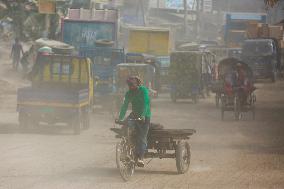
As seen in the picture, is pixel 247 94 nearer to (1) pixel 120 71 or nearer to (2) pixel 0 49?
(1) pixel 120 71

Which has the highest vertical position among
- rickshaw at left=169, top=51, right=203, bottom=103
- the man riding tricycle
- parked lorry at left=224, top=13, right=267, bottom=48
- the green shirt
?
the green shirt

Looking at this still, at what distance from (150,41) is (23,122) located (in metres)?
20.5

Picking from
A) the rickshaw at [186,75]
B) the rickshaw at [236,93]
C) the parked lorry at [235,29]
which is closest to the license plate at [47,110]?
the rickshaw at [236,93]

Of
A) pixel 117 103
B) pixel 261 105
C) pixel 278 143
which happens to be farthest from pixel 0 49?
pixel 278 143

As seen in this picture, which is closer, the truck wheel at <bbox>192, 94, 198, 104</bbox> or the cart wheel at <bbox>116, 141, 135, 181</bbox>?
the cart wheel at <bbox>116, 141, 135, 181</bbox>

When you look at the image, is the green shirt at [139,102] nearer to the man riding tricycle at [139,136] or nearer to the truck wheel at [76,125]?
the man riding tricycle at [139,136]

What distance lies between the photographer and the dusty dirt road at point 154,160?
13.6 metres

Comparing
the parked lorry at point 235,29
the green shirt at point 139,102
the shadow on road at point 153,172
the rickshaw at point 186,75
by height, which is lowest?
the parked lorry at point 235,29

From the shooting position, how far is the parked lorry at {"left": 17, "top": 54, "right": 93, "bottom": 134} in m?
21.4

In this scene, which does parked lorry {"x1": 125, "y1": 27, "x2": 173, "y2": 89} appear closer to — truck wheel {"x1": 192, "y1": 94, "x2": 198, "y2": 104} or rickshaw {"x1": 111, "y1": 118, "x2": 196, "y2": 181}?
truck wheel {"x1": 192, "y1": 94, "x2": 198, "y2": 104}

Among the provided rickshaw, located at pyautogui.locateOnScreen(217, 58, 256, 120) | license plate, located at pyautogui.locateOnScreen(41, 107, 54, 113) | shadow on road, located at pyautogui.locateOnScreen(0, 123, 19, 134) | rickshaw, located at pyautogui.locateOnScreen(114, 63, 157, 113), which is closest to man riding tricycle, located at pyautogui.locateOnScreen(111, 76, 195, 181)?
license plate, located at pyautogui.locateOnScreen(41, 107, 54, 113)

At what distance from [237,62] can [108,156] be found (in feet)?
42.9

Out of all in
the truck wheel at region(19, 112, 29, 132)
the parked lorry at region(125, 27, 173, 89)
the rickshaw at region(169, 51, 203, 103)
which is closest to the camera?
the truck wheel at region(19, 112, 29, 132)

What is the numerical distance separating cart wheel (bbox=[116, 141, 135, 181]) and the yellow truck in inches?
1069
